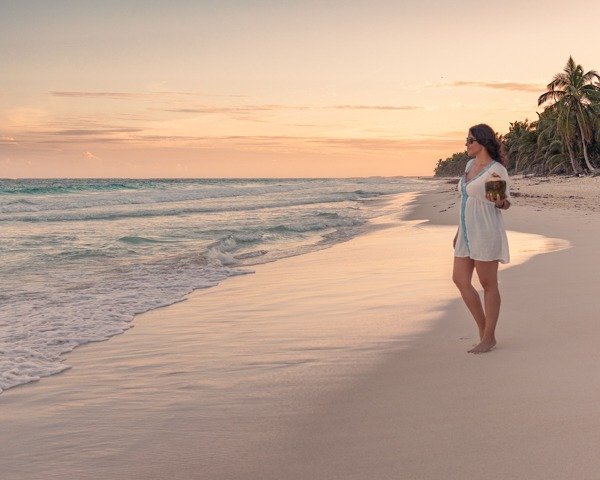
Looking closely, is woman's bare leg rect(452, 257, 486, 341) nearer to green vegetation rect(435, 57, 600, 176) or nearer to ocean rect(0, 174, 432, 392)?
ocean rect(0, 174, 432, 392)

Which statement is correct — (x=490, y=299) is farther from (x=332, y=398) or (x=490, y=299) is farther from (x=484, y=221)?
(x=332, y=398)

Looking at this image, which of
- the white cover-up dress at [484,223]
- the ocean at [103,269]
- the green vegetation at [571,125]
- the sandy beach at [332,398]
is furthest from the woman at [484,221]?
the green vegetation at [571,125]

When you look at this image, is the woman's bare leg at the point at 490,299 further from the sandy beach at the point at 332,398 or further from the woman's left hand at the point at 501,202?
the woman's left hand at the point at 501,202

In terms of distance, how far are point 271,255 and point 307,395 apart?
425 inches

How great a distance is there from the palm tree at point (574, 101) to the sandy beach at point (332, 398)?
53.5 meters

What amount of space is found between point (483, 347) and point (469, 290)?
1.64 feet

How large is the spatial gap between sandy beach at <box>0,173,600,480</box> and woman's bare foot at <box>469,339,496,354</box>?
0.09 meters

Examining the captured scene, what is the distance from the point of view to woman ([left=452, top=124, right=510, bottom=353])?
211 inches

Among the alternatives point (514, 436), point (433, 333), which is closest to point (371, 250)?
point (433, 333)

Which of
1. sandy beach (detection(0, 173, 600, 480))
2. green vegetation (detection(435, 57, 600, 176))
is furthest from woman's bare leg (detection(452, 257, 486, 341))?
green vegetation (detection(435, 57, 600, 176))

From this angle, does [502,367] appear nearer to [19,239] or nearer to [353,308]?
[353,308]

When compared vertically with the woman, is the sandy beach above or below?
below

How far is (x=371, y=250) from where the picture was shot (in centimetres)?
1454

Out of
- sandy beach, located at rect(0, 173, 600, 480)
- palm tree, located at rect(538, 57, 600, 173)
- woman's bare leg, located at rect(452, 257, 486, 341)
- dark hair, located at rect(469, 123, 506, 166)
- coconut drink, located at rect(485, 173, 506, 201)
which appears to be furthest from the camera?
palm tree, located at rect(538, 57, 600, 173)
